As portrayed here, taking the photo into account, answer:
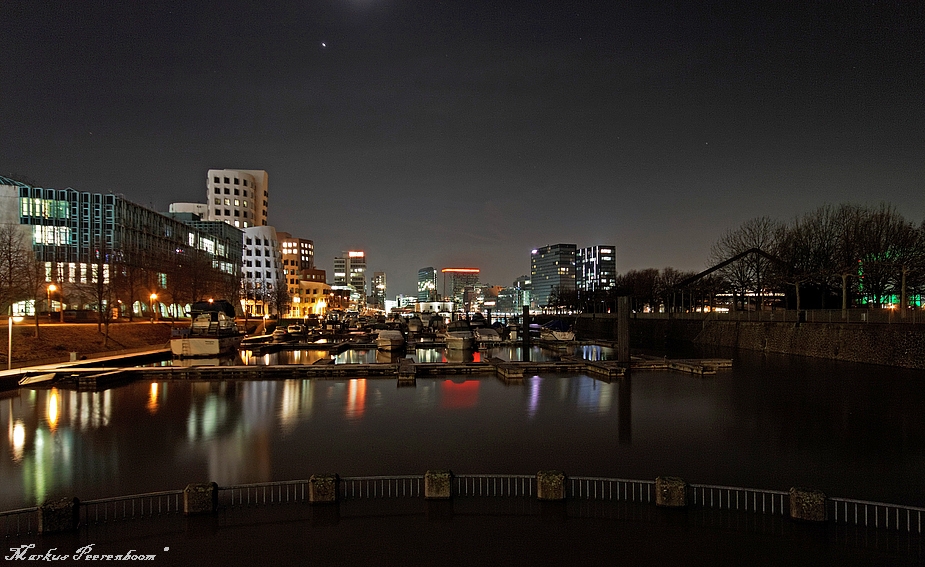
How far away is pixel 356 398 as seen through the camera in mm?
29281

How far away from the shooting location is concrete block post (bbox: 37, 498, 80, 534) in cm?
1105

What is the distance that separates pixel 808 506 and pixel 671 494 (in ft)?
8.81

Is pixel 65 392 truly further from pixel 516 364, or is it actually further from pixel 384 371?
pixel 516 364

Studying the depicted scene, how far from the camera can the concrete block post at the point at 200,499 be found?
1198 centimetres

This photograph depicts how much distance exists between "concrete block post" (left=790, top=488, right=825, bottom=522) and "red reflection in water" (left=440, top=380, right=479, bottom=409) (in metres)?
16.4

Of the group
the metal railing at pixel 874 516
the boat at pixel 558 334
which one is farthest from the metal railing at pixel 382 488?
the boat at pixel 558 334

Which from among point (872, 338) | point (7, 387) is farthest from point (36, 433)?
point (872, 338)

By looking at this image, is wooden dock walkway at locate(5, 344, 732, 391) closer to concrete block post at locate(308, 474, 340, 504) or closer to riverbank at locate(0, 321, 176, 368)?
riverbank at locate(0, 321, 176, 368)

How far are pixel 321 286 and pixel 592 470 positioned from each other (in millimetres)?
173379

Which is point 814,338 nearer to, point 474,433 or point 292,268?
point 474,433

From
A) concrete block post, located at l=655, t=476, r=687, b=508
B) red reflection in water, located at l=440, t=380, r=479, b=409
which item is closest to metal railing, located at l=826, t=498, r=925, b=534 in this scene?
concrete block post, located at l=655, t=476, r=687, b=508

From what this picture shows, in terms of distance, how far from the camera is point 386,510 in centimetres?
1239

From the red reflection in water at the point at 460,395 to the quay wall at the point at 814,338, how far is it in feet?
97.7

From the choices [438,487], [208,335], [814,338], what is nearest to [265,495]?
[438,487]
